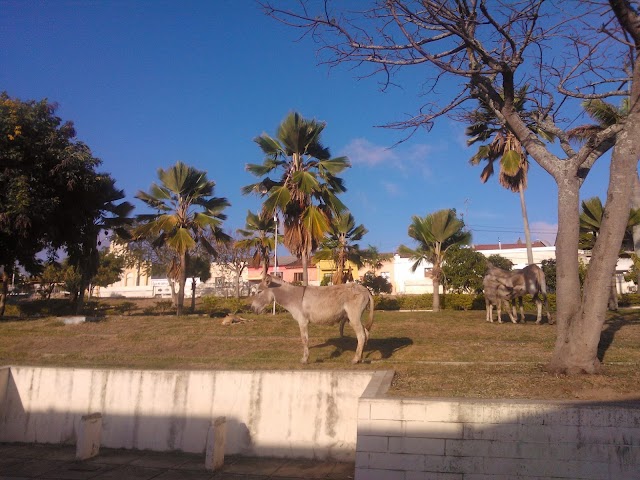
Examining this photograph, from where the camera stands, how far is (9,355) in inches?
561

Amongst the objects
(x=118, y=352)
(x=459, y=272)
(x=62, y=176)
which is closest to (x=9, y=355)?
(x=118, y=352)

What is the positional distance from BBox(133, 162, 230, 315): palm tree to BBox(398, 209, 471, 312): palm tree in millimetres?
10326

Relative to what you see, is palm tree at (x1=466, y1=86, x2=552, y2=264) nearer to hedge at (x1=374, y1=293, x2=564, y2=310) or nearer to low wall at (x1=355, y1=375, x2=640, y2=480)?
hedge at (x1=374, y1=293, x2=564, y2=310)

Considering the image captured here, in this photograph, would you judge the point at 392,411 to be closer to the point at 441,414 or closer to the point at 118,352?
the point at 441,414

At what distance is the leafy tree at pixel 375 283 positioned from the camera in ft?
148

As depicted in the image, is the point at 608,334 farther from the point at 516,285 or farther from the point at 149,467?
the point at 149,467

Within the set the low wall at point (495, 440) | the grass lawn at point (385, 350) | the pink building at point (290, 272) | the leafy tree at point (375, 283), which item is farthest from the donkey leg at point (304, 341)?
the pink building at point (290, 272)

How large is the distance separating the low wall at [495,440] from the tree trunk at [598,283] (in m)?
1.83

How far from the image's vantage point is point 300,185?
2045 cm

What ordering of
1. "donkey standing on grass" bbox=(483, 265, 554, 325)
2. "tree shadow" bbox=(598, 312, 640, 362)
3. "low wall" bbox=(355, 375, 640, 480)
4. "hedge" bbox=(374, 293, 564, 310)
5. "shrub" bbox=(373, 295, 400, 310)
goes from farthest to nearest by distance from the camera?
"shrub" bbox=(373, 295, 400, 310) → "hedge" bbox=(374, 293, 564, 310) → "donkey standing on grass" bbox=(483, 265, 554, 325) → "tree shadow" bbox=(598, 312, 640, 362) → "low wall" bbox=(355, 375, 640, 480)

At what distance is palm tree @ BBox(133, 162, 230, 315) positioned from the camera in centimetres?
2328

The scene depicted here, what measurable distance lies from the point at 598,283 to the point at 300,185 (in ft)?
46.3

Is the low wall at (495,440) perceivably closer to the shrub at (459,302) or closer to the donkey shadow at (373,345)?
A: the donkey shadow at (373,345)

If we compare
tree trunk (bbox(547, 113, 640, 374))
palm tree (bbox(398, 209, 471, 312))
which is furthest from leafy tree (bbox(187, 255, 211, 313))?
tree trunk (bbox(547, 113, 640, 374))
